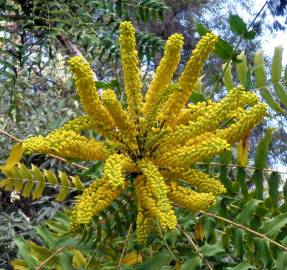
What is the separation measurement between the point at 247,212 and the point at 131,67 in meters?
0.58

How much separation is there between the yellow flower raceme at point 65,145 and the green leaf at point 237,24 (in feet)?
1.69

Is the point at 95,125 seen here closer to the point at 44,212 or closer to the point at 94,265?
the point at 94,265

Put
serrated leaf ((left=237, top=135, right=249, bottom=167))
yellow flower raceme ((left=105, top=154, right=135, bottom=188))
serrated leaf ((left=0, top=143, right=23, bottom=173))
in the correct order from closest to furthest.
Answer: yellow flower raceme ((left=105, top=154, right=135, bottom=188)) → serrated leaf ((left=0, top=143, right=23, bottom=173)) → serrated leaf ((left=237, top=135, right=249, bottom=167))

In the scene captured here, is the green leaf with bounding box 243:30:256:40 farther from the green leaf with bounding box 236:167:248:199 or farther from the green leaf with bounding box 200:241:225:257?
the green leaf with bounding box 200:241:225:257

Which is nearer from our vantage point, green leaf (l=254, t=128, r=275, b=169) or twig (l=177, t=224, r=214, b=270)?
twig (l=177, t=224, r=214, b=270)

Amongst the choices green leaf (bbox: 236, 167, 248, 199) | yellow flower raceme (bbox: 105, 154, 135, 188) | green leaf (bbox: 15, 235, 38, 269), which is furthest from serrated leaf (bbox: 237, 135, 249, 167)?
green leaf (bbox: 15, 235, 38, 269)

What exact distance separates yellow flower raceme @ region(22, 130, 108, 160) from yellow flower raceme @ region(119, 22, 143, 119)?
5.2 inches

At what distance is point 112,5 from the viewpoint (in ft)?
9.19

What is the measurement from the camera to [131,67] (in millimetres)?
1385

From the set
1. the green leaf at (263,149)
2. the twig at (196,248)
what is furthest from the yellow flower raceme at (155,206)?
the green leaf at (263,149)

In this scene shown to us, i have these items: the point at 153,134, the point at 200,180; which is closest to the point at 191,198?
the point at 200,180

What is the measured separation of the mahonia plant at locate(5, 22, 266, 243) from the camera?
1349mm

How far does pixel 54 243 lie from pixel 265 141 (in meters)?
0.70

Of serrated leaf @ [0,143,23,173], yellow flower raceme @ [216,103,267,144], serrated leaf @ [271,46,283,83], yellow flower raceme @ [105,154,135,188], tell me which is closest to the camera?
yellow flower raceme @ [105,154,135,188]
